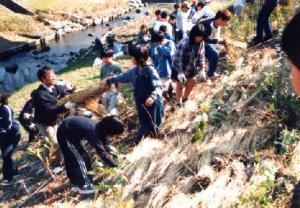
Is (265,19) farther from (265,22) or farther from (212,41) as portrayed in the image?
(212,41)

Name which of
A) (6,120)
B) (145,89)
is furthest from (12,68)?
(145,89)

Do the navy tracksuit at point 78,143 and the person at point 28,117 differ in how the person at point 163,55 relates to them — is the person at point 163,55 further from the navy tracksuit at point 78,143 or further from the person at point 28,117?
the person at point 28,117

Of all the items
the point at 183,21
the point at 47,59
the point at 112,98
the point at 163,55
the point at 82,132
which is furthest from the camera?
the point at 47,59

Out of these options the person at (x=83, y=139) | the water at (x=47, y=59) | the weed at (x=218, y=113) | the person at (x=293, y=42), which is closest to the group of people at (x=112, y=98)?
the person at (x=83, y=139)

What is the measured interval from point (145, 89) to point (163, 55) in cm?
124

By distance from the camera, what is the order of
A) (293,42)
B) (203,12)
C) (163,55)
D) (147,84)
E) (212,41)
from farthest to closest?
(203,12) < (212,41) < (163,55) < (147,84) < (293,42)

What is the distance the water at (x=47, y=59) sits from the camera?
59.3 ft

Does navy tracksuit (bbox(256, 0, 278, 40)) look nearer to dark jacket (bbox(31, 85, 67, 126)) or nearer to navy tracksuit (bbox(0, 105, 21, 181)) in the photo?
dark jacket (bbox(31, 85, 67, 126))

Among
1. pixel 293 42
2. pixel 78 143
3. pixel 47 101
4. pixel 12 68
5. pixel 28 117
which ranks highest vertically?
pixel 293 42

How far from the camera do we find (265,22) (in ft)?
30.5

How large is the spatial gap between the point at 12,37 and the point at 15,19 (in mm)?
2354

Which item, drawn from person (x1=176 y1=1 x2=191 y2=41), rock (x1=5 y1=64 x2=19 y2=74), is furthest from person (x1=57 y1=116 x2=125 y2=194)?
rock (x1=5 y1=64 x2=19 y2=74)

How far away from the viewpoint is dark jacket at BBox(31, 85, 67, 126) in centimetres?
641

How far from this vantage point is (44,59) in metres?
21.4
